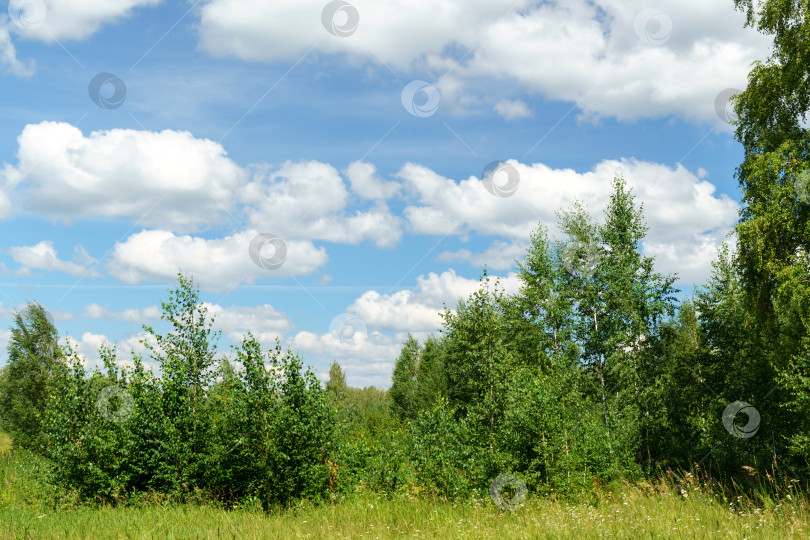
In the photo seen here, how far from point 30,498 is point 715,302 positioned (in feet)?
94.4

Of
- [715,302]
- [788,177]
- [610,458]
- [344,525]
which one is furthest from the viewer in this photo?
[715,302]

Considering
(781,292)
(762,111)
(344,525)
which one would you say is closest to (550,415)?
(344,525)

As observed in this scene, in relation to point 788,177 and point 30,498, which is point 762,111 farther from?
point 30,498

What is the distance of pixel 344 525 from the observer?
9.30m

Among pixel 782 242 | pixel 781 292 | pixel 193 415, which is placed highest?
pixel 782 242
